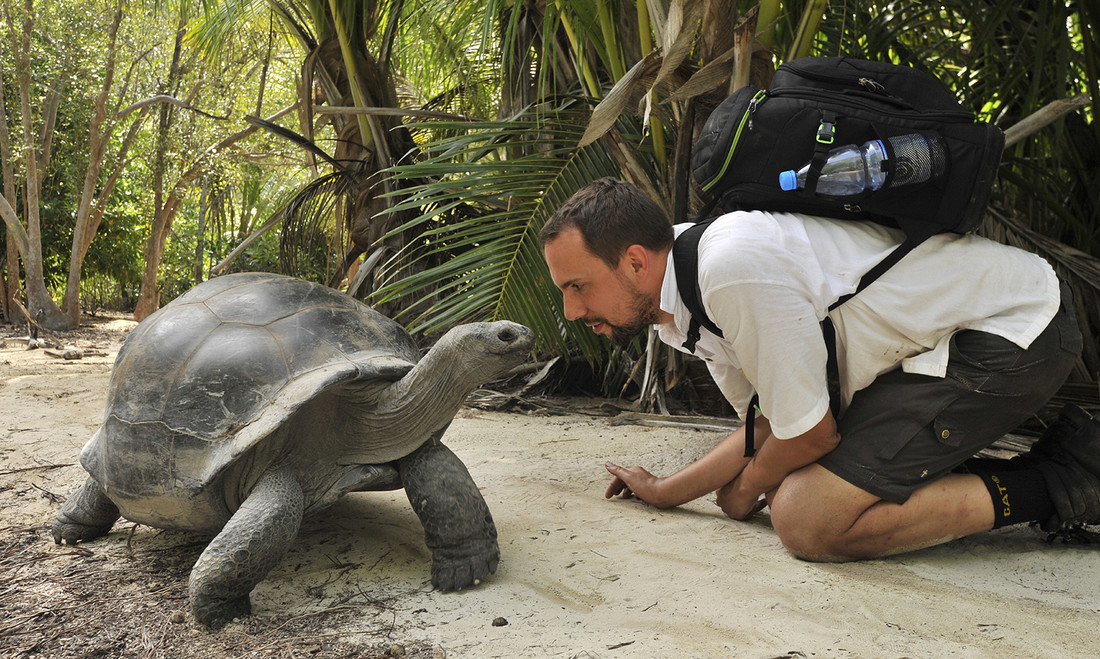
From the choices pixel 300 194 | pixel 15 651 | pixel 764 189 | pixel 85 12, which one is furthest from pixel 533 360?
pixel 85 12

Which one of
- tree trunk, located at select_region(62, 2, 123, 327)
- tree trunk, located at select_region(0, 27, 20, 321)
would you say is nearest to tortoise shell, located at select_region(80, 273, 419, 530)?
tree trunk, located at select_region(0, 27, 20, 321)

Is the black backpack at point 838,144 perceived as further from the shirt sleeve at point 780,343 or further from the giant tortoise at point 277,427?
the giant tortoise at point 277,427

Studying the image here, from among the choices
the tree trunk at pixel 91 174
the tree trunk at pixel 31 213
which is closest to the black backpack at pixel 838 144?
the tree trunk at pixel 31 213

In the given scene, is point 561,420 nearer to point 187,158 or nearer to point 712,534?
point 712,534

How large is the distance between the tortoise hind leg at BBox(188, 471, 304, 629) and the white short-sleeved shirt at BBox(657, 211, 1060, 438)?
3.52 ft

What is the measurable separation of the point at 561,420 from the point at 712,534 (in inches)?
70.9

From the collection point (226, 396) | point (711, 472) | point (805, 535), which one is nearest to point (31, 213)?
point (226, 396)

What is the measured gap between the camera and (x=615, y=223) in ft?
6.49

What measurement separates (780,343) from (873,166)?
1.61 ft

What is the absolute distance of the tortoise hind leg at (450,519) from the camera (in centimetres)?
199

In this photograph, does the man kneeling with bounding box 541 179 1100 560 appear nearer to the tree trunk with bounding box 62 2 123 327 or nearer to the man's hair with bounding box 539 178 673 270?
the man's hair with bounding box 539 178 673 270

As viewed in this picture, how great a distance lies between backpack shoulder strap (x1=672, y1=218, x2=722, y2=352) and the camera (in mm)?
1976

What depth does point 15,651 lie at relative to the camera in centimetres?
171

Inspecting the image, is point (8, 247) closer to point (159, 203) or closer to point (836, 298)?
point (159, 203)
